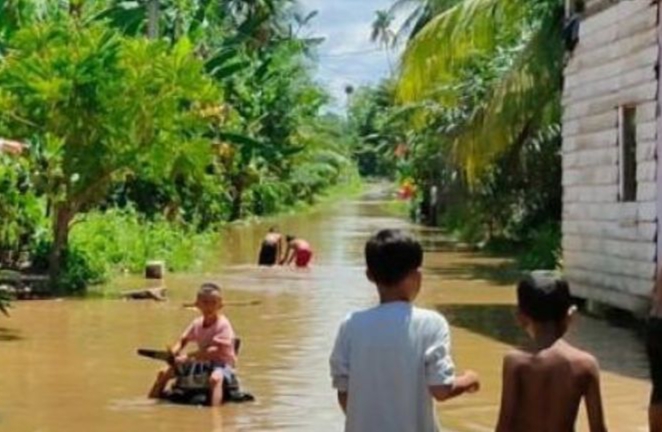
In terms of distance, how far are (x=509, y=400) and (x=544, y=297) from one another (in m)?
0.41

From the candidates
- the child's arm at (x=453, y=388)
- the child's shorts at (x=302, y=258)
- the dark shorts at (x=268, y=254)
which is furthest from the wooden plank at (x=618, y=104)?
the child's arm at (x=453, y=388)

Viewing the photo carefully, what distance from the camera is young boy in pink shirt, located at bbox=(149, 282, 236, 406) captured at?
11555 millimetres

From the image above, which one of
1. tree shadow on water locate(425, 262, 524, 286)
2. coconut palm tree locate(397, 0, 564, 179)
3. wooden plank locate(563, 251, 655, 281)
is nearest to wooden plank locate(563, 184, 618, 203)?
wooden plank locate(563, 251, 655, 281)

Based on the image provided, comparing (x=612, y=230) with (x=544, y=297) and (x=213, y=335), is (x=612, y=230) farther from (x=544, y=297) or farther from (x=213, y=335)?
(x=544, y=297)

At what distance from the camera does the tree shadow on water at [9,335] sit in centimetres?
1667

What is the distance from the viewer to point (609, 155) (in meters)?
17.7

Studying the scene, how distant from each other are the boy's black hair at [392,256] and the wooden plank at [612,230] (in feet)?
36.8

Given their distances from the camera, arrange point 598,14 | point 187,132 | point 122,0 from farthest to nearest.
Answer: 1. point 122,0
2. point 187,132
3. point 598,14

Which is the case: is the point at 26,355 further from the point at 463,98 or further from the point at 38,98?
the point at 463,98

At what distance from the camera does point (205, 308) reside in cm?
1153

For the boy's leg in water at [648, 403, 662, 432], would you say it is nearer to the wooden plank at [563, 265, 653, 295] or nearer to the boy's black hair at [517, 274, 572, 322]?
the boy's black hair at [517, 274, 572, 322]

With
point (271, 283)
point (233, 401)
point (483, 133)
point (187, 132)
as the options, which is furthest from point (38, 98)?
point (233, 401)

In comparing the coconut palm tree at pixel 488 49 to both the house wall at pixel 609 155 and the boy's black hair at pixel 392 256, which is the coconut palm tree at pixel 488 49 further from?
the boy's black hair at pixel 392 256

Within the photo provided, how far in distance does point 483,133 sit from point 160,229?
8.65 meters
